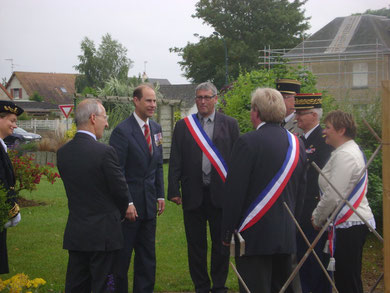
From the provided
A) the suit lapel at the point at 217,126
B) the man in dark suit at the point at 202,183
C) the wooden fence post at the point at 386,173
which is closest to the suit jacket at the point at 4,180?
the man in dark suit at the point at 202,183

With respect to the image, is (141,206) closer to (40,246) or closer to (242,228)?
(242,228)

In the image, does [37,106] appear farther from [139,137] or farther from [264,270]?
[264,270]

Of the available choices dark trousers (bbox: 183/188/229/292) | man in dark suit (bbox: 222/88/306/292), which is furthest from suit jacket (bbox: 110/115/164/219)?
man in dark suit (bbox: 222/88/306/292)

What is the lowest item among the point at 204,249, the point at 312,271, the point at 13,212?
the point at 312,271

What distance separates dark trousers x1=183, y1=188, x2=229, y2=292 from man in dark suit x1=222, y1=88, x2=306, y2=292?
171 centimetres

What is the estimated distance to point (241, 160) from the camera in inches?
160

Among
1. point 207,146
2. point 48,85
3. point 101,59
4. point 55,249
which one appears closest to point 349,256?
point 207,146

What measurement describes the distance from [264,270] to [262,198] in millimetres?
543

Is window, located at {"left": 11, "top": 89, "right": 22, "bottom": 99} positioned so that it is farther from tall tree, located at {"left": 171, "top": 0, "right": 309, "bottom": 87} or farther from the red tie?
the red tie

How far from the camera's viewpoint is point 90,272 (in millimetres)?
4668

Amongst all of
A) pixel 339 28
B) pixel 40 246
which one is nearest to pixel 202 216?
pixel 40 246

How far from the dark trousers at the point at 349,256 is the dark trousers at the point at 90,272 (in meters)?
1.89

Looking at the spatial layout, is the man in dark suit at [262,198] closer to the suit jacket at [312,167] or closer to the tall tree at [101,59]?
the suit jacket at [312,167]

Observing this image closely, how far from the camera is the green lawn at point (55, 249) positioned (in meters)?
6.66
